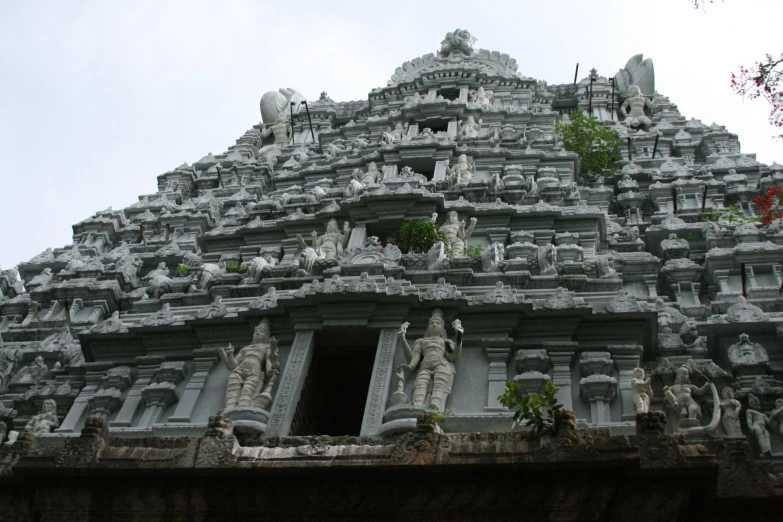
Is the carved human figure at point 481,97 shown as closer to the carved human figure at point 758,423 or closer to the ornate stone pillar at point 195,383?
the ornate stone pillar at point 195,383

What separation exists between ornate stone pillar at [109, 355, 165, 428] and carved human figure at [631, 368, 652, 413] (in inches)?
396

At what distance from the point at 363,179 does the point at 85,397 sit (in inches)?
483

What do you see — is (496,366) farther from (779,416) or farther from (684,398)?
(779,416)

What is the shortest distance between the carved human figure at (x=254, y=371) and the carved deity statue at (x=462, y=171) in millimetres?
10296

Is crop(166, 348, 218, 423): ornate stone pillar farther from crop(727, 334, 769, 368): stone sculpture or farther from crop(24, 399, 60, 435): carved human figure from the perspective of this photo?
crop(727, 334, 769, 368): stone sculpture

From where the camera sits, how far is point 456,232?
78.3 feet

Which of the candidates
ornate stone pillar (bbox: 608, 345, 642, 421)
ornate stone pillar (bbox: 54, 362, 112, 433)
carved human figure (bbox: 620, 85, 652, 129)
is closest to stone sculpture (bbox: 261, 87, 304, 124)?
carved human figure (bbox: 620, 85, 652, 129)

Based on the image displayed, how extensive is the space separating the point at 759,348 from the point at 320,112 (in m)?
26.8

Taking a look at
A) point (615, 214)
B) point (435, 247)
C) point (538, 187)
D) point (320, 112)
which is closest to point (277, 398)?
point (435, 247)

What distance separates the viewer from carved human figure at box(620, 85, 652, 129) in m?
36.6

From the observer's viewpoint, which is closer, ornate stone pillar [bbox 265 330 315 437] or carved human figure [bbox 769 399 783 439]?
carved human figure [bbox 769 399 783 439]

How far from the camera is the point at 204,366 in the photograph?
19.6 m

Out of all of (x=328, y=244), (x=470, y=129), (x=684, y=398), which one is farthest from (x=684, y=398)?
(x=470, y=129)

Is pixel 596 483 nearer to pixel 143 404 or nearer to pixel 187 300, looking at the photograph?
pixel 143 404
